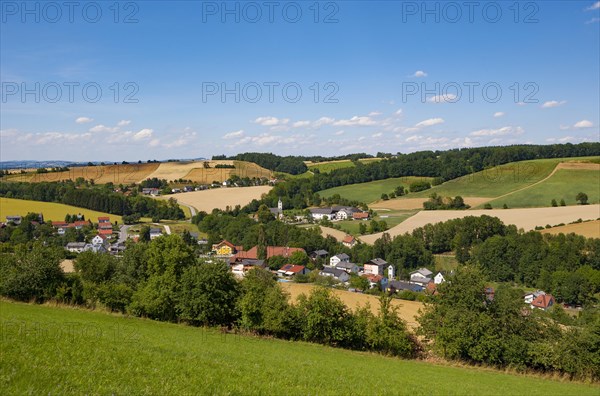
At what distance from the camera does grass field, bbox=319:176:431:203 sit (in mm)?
117938

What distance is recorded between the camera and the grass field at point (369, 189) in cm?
11794

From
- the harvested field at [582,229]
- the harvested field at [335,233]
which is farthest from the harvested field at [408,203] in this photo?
the harvested field at [582,229]

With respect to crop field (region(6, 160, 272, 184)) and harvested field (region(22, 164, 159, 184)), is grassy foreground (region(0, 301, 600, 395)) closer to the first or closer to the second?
harvested field (region(22, 164, 159, 184))

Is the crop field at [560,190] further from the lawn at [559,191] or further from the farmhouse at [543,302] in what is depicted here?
the farmhouse at [543,302]

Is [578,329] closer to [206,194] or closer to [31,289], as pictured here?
[31,289]

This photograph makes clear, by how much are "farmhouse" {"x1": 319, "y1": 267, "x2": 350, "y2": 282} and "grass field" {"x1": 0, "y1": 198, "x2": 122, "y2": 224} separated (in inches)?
2077

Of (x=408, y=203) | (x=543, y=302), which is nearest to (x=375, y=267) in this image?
(x=543, y=302)

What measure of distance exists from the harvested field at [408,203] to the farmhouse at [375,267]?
118 feet

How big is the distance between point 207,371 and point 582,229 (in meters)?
73.1

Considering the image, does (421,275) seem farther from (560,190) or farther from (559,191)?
(560,190)

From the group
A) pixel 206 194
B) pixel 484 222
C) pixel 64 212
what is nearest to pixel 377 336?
pixel 484 222

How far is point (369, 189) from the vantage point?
124 meters

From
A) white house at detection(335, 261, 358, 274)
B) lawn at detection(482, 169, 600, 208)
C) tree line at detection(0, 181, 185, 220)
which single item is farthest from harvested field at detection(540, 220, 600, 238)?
tree line at detection(0, 181, 185, 220)

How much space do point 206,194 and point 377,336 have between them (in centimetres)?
10168
